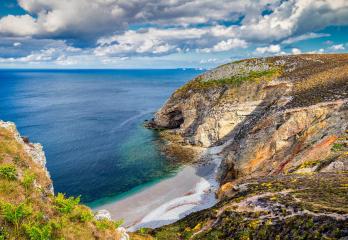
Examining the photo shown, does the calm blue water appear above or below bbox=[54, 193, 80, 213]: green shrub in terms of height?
below

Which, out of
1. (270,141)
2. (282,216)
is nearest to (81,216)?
(282,216)

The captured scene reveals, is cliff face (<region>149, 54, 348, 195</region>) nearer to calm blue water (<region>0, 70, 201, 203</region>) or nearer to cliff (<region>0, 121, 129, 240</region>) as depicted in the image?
calm blue water (<region>0, 70, 201, 203</region>)

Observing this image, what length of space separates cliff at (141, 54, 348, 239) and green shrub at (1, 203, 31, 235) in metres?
13.9

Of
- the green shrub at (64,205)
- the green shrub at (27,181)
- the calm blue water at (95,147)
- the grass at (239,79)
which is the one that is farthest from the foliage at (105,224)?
the grass at (239,79)

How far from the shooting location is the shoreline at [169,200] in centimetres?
4169

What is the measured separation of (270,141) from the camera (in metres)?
45.5

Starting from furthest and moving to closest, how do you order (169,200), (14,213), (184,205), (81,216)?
1. (169,200)
2. (184,205)
3. (81,216)
4. (14,213)

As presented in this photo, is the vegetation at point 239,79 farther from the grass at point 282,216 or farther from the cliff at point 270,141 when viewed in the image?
the grass at point 282,216

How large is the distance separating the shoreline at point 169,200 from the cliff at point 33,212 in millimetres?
21831

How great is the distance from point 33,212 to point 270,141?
36.9 meters

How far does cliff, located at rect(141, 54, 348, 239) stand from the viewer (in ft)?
77.5

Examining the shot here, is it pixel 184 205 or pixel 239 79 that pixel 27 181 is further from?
pixel 239 79

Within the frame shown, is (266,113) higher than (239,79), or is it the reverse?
(239,79)

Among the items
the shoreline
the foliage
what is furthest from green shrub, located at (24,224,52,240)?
the shoreline
